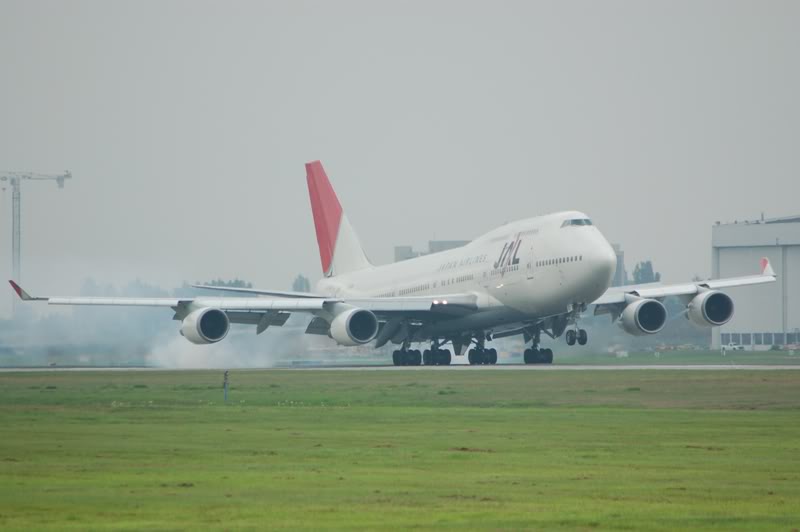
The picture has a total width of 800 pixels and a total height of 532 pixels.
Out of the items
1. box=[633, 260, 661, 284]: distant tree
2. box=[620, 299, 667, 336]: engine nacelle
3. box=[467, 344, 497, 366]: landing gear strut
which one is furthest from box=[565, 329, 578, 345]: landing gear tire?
box=[633, 260, 661, 284]: distant tree

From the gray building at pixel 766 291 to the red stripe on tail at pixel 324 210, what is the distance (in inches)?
1950

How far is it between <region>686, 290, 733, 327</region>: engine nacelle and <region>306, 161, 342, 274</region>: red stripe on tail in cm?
2382

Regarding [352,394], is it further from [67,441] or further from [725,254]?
[725,254]

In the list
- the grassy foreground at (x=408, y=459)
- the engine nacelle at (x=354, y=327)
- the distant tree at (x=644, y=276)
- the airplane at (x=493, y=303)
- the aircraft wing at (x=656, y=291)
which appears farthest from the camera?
the distant tree at (x=644, y=276)

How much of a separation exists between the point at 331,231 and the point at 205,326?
19502 mm

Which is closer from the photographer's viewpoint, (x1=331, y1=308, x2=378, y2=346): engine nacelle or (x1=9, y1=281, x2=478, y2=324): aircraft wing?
(x1=331, y1=308, x2=378, y2=346): engine nacelle

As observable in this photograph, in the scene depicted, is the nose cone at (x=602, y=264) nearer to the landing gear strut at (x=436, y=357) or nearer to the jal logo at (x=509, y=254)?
the jal logo at (x=509, y=254)

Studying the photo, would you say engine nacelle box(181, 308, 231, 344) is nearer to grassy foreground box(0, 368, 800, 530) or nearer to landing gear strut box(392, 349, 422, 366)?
landing gear strut box(392, 349, 422, 366)

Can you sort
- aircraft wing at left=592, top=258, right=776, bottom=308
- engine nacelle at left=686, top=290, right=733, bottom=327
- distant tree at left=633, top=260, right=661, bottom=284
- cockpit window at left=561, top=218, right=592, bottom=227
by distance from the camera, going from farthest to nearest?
distant tree at left=633, top=260, right=661, bottom=284
aircraft wing at left=592, top=258, right=776, bottom=308
engine nacelle at left=686, top=290, right=733, bottom=327
cockpit window at left=561, top=218, right=592, bottom=227

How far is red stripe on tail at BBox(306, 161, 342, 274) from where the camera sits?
7806cm

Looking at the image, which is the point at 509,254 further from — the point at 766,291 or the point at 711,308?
the point at 766,291

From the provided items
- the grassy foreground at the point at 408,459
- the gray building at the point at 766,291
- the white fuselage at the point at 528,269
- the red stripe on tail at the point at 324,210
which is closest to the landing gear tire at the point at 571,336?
the white fuselage at the point at 528,269

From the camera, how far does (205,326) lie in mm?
59375

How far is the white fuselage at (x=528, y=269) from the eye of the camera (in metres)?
54.8
